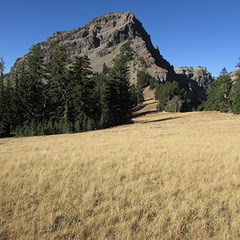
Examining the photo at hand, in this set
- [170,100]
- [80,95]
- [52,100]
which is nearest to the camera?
[80,95]

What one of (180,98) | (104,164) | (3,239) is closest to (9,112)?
(104,164)

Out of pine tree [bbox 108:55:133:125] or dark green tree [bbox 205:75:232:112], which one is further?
dark green tree [bbox 205:75:232:112]

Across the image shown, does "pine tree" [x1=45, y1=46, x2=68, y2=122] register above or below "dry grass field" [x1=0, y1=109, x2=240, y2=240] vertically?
above

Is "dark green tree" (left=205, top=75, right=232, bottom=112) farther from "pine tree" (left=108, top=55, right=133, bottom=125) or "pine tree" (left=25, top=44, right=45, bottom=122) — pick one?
"pine tree" (left=25, top=44, right=45, bottom=122)

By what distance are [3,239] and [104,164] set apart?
24.0 ft

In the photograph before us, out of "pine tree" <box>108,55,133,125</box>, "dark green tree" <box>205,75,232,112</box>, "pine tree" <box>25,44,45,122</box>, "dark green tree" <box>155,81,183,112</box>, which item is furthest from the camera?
"dark green tree" <box>155,81,183,112</box>

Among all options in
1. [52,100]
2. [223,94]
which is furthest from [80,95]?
[223,94]

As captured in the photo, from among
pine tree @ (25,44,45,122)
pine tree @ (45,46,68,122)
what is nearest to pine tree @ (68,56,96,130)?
pine tree @ (45,46,68,122)

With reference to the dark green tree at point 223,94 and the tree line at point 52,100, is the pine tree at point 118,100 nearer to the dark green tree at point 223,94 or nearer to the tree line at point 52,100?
the tree line at point 52,100

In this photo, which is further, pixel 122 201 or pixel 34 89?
pixel 34 89

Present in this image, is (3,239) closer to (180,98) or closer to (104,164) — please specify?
(104,164)

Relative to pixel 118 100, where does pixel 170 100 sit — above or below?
above

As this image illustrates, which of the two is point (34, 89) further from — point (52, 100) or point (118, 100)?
point (118, 100)

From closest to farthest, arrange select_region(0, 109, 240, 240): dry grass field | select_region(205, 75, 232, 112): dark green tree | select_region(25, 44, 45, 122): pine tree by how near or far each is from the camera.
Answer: select_region(0, 109, 240, 240): dry grass field
select_region(25, 44, 45, 122): pine tree
select_region(205, 75, 232, 112): dark green tree
